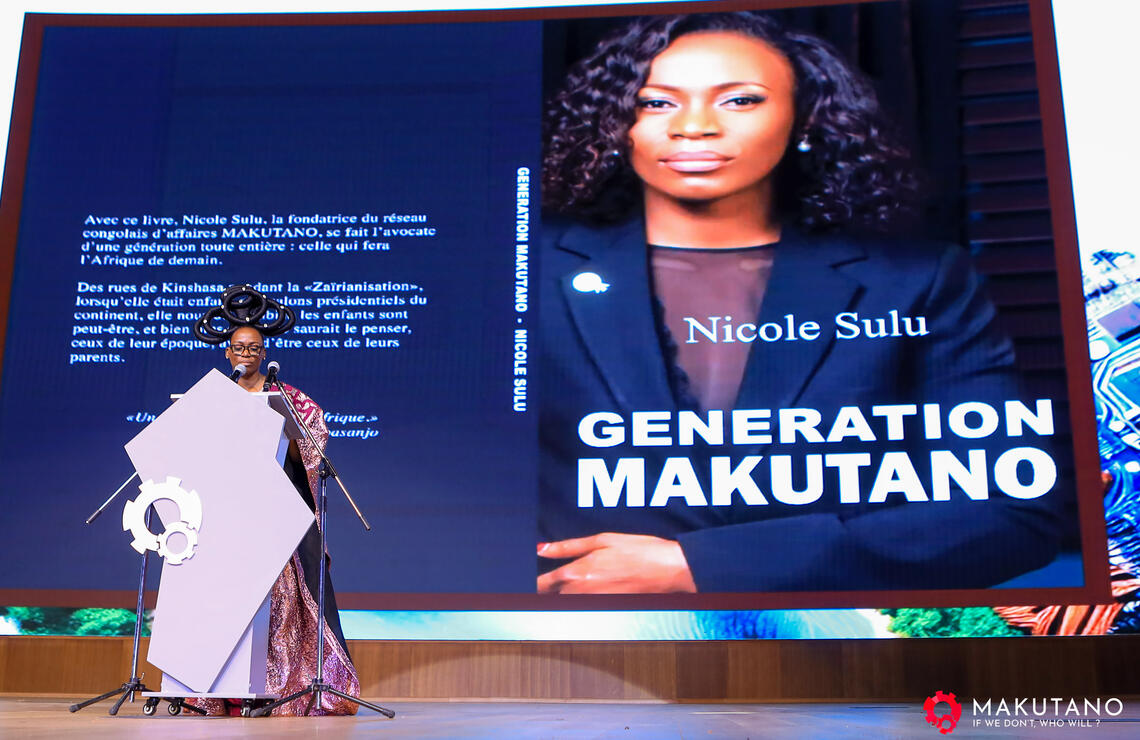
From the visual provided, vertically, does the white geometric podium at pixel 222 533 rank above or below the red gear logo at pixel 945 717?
above

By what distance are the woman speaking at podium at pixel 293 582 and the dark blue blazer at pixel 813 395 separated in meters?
1.52

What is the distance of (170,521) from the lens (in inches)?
106

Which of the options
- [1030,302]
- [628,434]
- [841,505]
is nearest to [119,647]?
[628,434]

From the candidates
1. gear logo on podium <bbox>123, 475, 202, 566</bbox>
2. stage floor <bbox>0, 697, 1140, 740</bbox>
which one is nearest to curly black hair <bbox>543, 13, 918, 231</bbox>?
stage floor <bbox>0, 697, 1140, 740</bbox>

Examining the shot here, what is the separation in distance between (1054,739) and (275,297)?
3.59 m

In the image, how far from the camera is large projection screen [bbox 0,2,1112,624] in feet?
14.5

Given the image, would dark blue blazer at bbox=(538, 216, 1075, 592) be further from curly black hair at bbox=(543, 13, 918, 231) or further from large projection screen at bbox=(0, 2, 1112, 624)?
curly black hair at bbox=(543, 13, 918, 231)

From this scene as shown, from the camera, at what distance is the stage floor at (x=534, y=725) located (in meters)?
2.12

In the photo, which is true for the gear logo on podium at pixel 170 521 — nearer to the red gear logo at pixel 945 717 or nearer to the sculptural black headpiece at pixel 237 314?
the sculptural black headpiece at pixel 237 314

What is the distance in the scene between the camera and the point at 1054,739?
6.73 feet

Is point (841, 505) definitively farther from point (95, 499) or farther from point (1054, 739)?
point (95, 499)

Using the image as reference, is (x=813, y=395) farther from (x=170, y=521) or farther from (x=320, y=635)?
(x=170, y=521)

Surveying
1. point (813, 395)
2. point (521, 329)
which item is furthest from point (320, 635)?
point (813, 395)

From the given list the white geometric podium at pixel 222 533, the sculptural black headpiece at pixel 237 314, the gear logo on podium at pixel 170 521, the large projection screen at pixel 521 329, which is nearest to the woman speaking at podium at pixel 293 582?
the sculptural black headpiece at pixel 237 314
